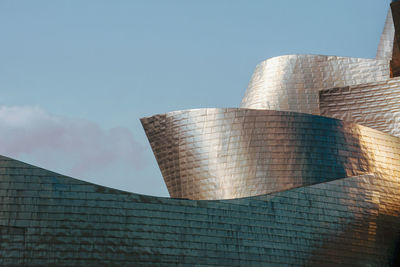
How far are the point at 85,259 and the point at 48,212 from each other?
146 cm

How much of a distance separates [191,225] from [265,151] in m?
4.66

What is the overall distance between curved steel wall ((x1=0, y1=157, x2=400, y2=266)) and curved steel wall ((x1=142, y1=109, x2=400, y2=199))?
106 centimetres

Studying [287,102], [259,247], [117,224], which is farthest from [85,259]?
[287,102]

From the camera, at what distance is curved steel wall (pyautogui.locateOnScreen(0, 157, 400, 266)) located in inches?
631

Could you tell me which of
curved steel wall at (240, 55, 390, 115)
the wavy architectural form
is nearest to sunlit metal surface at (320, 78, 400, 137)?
the wavy architectural form

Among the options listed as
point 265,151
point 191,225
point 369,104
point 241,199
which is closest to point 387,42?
point 369,104

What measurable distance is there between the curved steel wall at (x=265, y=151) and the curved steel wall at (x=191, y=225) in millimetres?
1063

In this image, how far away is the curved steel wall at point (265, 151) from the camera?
20672mm

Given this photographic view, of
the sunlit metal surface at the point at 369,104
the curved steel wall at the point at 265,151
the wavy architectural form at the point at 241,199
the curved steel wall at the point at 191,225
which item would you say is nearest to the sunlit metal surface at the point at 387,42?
the wavy architectural form at the point at 241,199

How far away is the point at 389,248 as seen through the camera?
19.8 metres

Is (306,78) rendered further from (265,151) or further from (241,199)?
(241,199)

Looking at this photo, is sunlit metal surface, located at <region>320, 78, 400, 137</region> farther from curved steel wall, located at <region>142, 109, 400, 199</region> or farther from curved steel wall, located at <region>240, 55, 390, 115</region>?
curved steel wall, located at <region>240, 55, 390, 115</region>

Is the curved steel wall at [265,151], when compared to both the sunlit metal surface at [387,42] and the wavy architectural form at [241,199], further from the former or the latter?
the sunlit metal surface at [387,42]

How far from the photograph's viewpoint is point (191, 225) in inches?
685
